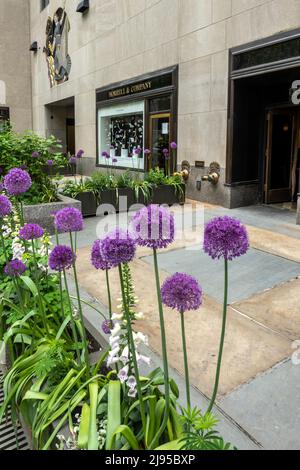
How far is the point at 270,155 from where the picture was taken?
9227 millimetres

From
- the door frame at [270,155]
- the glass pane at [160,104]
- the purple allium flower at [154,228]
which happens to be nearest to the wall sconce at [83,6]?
the glass pane at [160,104]

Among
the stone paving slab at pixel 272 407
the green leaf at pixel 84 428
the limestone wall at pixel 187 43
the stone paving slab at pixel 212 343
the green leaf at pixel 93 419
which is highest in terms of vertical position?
the limestone wall at pixel 187 43

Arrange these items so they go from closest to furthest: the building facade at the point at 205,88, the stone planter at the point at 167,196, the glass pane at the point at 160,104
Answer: the building facade at the point at 205,88, the stone planter at the point at 167,196, the glass pane at the point at 160,104

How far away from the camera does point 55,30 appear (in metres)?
17.9

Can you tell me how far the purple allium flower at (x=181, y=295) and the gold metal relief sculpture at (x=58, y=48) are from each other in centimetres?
1690

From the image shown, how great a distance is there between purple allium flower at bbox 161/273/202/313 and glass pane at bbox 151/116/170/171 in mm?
9736

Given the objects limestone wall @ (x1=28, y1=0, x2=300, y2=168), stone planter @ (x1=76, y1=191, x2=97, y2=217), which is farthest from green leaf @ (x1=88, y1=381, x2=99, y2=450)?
limestone wall @ (x1=28, y1=0, x2=300, y2=168)

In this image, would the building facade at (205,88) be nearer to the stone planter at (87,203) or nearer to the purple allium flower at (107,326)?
the stone planter at (87,203)

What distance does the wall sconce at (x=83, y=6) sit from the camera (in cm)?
1417

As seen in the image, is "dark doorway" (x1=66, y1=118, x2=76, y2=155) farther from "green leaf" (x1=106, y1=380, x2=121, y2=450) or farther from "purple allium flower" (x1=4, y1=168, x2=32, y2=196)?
"green leaf" (x1=106, y1=380, x2=121, y2=450)

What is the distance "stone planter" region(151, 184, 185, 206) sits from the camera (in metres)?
9.12

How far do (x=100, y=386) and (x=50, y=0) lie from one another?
20.2 meters

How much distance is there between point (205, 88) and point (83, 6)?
7.72 meters
